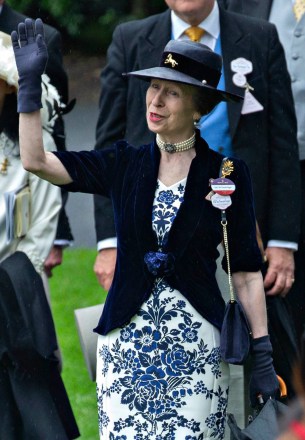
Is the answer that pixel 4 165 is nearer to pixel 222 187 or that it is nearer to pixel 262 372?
pixel 222 187

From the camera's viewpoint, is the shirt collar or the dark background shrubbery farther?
the dark background shrubbery

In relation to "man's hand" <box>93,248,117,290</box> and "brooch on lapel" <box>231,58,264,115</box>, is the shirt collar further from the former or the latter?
"man's hand" <box>93,248,117,290</box>

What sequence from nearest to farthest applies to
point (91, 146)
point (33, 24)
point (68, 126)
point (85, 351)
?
point (33, 24) < point (85, 351) < point (91, 146) < point (68, 126)

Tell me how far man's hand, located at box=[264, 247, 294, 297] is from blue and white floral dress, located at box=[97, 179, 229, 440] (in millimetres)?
1174

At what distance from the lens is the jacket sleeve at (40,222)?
6.30 meters

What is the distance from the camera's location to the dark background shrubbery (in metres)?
15.9

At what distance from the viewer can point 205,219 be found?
5.16 m

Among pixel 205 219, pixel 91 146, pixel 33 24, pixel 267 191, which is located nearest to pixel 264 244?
pixel 267 191

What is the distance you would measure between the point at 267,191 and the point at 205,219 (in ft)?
4.34

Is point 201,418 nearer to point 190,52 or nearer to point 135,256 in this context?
point 135,256

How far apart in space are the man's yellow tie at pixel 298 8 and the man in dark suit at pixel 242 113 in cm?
39

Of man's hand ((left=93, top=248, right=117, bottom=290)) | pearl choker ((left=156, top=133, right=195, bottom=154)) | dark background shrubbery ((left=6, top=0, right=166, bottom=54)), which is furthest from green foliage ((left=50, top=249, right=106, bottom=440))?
dark background shrubbery ((left=6, top=0, right=166, bottom=54))

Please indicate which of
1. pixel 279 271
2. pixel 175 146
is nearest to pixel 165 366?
pixel 175 146

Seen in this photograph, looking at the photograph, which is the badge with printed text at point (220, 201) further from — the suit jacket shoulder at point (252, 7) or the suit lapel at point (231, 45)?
the suit jacket shoulder at point (252, 7)
